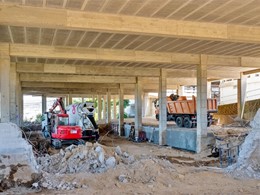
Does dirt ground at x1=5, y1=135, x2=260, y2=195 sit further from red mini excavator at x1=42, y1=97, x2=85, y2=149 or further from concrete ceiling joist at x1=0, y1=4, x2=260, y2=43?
red mini excavator at x1=42, y1=97, x2=85, y2=149

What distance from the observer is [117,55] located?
16.1 metres

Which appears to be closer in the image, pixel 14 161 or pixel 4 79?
pixel 14 161

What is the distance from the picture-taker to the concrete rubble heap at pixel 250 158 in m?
9.74

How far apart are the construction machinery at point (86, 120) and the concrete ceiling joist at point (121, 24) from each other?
12.5 m

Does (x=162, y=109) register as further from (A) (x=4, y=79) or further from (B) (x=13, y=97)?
(A) (x=4, y=79)

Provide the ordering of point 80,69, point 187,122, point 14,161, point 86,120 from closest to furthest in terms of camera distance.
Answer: point 14,161
point 80,69
point 86,120
point 187,122

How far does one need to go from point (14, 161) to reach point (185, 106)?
18569 millimetres

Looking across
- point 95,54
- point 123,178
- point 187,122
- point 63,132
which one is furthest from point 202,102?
point 123,178

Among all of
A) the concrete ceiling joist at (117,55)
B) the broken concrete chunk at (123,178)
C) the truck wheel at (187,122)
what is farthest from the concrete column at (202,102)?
the broken concrete chunk at (123,178)

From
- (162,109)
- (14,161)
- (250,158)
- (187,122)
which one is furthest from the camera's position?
(187,122)

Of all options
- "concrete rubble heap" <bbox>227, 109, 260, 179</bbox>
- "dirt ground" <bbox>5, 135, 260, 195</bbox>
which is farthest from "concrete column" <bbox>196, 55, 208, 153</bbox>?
"dirt ground" <bbox>5, 135, 260, 195</bbox>

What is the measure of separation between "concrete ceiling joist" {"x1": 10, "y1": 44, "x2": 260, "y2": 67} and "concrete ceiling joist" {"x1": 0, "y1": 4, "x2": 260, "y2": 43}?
5.52 meters

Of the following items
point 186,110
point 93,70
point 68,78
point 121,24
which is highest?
point 121,24

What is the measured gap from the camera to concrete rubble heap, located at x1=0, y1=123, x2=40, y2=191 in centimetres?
790
